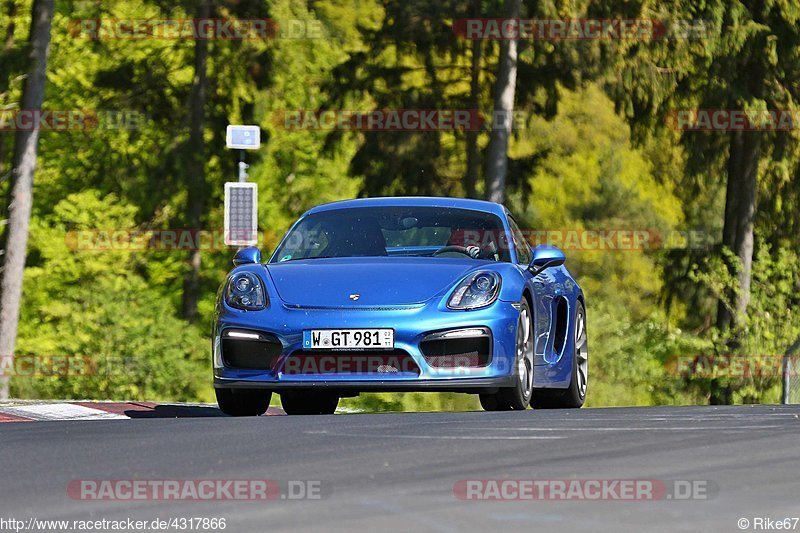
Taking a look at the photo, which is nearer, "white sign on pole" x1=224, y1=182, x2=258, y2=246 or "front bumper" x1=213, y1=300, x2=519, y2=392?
"front bumper" x1=213, y1=300, x2=519, y2=392

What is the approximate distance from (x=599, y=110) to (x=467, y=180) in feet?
78.4

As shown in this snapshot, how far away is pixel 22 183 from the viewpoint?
29.5 metres

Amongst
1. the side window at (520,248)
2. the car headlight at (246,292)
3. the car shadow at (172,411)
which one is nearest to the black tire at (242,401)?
the car headlight at (246,292)

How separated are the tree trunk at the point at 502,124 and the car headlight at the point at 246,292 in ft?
65.4

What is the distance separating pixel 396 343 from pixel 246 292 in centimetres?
115

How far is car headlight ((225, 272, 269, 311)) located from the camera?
37.5 feet

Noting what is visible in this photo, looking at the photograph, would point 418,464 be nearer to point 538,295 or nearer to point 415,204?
point 538,295

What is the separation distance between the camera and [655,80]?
1334 inches

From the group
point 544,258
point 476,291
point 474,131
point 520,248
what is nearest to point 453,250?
point 544,258

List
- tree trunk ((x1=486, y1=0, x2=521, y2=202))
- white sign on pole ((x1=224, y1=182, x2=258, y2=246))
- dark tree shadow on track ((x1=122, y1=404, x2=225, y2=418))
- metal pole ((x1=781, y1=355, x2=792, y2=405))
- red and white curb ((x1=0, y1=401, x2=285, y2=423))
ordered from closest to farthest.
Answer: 1. red and white curb ((x1=0, y1=401, x2=285, y2=423))
2. dark tree shadow on track ((x1=122, y1=404, x2=225, y2=418))
3. white sign on pole ((x1=224, y1=182, x2=258, y2=246))
4. metal pole ((x1=781, y1=355, x2=792, y2=405))
5. tree trunk ((x1=486, y1=0, x2=521, y2=202))

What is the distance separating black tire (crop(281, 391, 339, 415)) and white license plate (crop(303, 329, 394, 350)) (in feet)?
6.52

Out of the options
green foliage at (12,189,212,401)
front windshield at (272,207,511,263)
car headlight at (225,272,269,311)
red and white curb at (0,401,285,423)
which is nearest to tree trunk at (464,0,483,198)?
green foliage at (12,189,212,401)

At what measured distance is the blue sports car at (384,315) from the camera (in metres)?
11.1

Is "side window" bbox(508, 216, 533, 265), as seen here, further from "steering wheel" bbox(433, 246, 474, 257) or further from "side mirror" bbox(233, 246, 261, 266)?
"side mirror" bbox(233, 246, 261, 266)
